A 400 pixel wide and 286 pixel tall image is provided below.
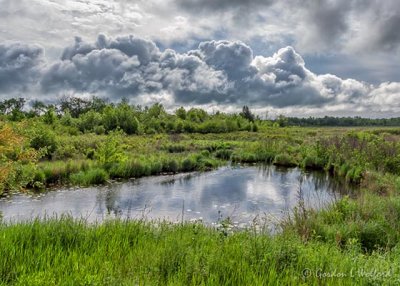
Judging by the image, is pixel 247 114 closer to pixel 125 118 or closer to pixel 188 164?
pixel 125 118

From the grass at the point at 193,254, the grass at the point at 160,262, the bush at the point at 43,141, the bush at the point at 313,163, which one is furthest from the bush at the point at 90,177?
the bush at the point at 313,163

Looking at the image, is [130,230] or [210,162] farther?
[210,162]

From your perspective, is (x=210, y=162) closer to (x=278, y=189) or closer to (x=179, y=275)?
(x=278, y=189)

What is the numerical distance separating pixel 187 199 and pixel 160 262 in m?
11.5

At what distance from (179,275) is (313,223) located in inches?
241

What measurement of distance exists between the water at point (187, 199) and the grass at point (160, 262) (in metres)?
4.13

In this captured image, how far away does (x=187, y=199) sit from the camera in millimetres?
16781

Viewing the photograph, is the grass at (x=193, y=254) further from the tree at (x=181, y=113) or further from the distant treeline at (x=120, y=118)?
the tree at (x=181, y=113)

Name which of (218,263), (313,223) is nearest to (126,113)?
(313,223)

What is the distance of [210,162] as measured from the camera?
29469mm

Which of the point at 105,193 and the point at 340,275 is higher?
the point at 340,275

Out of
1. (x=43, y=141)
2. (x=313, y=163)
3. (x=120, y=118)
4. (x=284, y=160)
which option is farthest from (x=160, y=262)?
(x=120, y=118)

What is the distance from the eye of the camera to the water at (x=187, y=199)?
1354 centimetres

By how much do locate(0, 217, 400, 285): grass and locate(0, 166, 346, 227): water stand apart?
4129 mm
